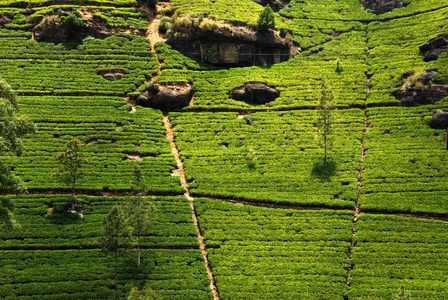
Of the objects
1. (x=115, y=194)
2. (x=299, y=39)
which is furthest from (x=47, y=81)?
(x=299, y=39)

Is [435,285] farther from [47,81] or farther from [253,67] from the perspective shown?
[47,81]

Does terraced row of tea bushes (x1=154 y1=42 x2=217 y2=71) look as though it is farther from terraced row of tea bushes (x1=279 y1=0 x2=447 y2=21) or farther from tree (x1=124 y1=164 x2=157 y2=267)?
tree (x1=124 y1=164 x2=157 y2=267)

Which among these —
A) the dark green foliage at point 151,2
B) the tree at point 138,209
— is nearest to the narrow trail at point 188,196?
the tree at point 138,209

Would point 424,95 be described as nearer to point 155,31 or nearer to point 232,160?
point 232,160

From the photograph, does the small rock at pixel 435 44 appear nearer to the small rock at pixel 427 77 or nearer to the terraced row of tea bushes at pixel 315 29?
the small rock at pixel 427 77

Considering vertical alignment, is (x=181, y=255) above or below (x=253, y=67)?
below

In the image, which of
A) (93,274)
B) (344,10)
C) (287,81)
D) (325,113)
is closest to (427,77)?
(287,81)
